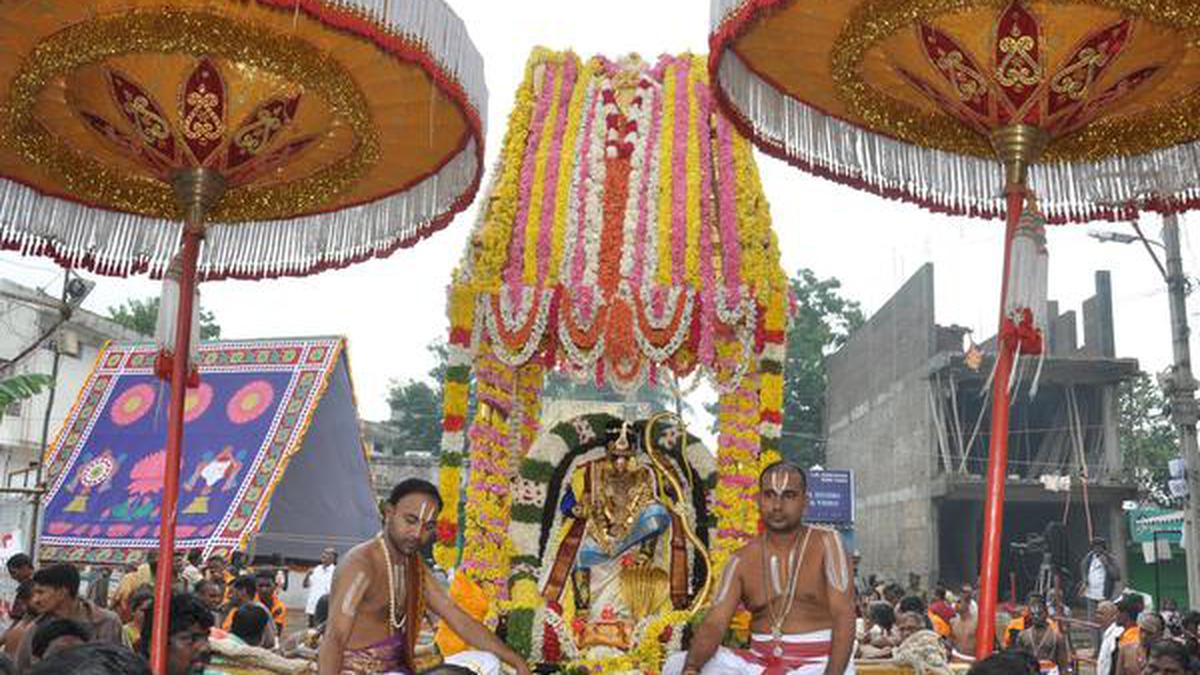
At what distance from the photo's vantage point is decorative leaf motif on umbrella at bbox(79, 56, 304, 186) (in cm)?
586

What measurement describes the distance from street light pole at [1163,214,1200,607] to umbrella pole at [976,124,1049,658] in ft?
38.8

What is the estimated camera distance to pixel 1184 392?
643 inches

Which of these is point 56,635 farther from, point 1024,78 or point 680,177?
point 680,177

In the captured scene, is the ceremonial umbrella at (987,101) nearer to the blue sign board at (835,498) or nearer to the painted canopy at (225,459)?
the painted canopy at (225,459)

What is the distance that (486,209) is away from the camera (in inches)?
445

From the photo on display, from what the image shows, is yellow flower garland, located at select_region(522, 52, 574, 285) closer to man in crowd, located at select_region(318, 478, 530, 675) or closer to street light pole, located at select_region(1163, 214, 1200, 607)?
man in crowd, located at select_region(318, 478, 530, 675)

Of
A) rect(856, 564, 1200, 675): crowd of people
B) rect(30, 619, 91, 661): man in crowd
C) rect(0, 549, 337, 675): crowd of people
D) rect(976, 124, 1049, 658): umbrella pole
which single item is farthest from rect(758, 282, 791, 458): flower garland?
rect(30, 619, 91, 661): man in crowd

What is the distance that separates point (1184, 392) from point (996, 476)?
12654 millimetres

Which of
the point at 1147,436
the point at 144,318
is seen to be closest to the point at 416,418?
the point at 144,318

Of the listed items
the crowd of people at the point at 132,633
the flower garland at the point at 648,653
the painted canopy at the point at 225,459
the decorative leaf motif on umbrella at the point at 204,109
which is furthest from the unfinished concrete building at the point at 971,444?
the decorative leaf motif on umbrella at the point at 204,109

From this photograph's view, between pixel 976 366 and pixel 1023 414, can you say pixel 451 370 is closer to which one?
pixel 976 366

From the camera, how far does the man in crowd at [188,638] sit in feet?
15.3

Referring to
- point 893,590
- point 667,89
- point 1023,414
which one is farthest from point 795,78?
point 1023,414

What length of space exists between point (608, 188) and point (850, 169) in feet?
16.3
